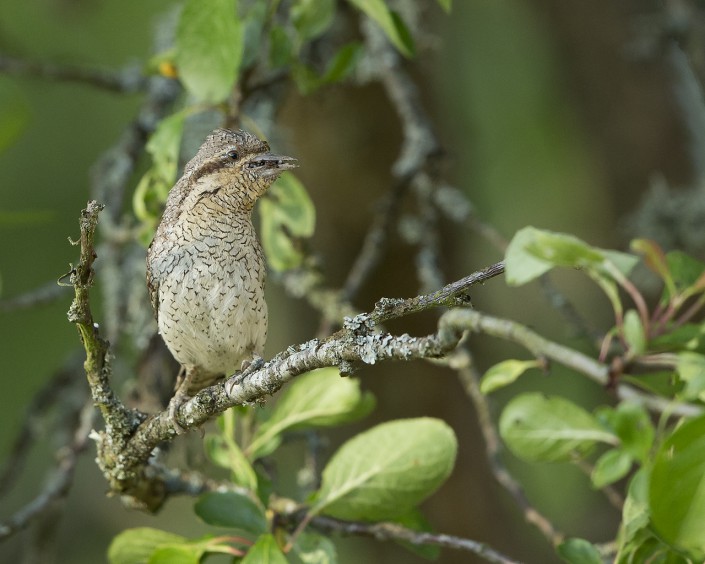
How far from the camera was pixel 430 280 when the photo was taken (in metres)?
3.79

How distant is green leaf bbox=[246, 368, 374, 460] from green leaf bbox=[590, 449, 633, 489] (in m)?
0.74

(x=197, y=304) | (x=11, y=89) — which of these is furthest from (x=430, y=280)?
(x=11, y=89)

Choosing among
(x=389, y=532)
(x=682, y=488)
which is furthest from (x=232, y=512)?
(x=682, y=488)

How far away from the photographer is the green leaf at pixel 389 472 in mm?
2584

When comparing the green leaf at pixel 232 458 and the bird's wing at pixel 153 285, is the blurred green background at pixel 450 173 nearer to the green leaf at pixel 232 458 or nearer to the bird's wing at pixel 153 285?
the bird's wing at pixel 153 285

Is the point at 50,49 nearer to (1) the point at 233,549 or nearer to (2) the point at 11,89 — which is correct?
(2) the point at 11,89

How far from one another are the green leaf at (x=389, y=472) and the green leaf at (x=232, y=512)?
0.51 ft

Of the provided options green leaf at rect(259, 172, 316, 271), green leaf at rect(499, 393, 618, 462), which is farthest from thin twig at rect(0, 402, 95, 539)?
green leaf at rect(499, 393, 618, 462)

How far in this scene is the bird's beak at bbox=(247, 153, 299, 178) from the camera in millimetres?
2691

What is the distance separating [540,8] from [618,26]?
75 cm

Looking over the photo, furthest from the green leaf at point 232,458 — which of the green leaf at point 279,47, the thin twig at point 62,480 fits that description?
the green leaf at point 279,47

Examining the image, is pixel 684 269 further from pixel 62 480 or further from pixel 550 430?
pixel 62 480

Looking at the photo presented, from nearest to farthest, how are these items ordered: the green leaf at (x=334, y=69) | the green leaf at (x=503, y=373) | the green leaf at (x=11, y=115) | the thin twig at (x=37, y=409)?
the green leaf at (x=503, y=373) < the green leaf at (x=334, y=69) < the green leaf at (x=11, y=115) < the thin twig at (x=37, y=409)

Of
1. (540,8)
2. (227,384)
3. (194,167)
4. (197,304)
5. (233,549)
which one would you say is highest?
(540,8)
